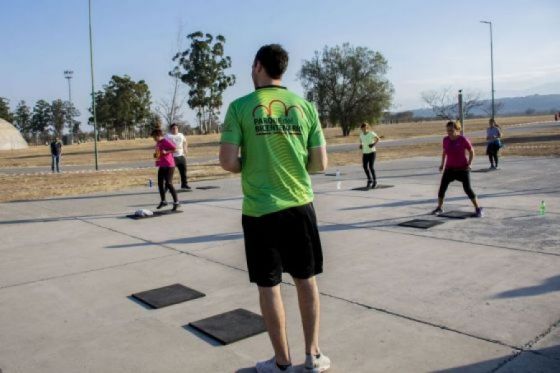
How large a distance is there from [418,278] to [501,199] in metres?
5.67

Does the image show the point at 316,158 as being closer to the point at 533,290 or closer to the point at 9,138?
the point at 533,290

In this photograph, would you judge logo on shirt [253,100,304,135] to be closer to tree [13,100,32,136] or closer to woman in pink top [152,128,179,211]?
woman in pink top [152,128,179,211]

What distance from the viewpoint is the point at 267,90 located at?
2.92 meters

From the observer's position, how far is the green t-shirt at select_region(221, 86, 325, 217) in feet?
9.43

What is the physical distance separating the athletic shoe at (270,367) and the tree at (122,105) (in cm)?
7751

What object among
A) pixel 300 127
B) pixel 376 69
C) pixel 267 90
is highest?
pixel 376 69

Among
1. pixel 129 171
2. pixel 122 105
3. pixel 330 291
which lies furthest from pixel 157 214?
pixel 122 105

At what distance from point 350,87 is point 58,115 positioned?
5824 cm

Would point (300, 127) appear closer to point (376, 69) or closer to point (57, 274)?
point (57, 274)

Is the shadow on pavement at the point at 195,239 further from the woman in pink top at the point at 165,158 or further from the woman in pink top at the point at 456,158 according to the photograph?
the woman in pink top at the point at 456,158

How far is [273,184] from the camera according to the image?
2910mm

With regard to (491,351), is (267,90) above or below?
above

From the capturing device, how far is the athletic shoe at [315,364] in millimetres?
3057

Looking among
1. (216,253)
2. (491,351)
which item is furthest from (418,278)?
(216,253)
